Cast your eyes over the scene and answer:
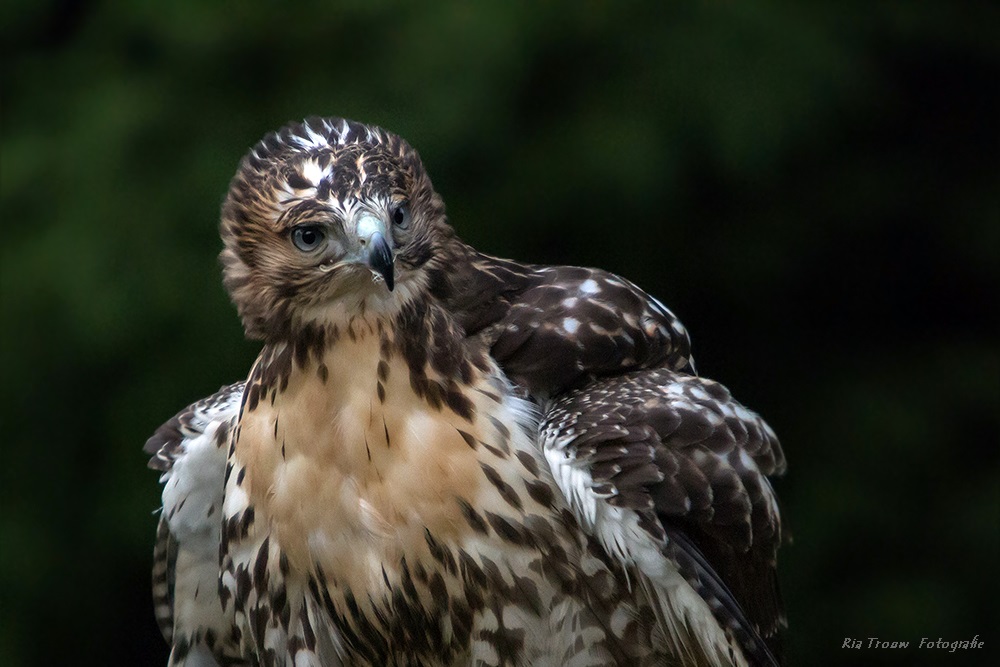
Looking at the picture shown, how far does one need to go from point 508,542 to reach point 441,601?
0.55 ft

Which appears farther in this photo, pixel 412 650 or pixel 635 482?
pixel 412 650

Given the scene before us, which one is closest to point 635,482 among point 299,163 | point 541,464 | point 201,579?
point 541,464

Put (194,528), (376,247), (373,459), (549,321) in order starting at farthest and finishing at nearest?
(194,528) < (549,321) < (373,459) < (376,247)

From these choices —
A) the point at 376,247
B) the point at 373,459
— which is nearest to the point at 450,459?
the point at 373,459

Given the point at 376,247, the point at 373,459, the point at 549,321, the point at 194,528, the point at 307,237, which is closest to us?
the point at 376,247

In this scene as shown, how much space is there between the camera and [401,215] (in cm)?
226

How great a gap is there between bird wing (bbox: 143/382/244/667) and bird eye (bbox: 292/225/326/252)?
0.56 m

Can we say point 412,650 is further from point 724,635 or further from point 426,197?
point 426,197

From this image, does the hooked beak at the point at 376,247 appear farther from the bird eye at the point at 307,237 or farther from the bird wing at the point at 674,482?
the bird wing at the point at 674,482

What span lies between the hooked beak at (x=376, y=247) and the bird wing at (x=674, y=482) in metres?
0.45

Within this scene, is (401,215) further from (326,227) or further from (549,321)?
(549,321)

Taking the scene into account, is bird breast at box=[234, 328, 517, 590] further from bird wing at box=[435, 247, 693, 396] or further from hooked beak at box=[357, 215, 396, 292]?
hooked beak at box=[357, 215, 396, 292]

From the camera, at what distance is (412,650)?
2473mm

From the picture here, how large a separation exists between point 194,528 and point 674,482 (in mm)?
1060
